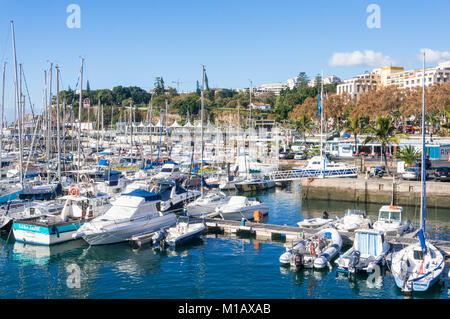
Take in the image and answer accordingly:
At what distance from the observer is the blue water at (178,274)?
2166cm

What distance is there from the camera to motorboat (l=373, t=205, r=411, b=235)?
97.4ft

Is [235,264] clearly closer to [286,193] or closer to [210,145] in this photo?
[286,193]

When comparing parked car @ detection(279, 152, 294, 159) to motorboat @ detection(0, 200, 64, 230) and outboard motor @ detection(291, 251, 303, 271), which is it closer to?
motorboat @ detection(0, 200, 64, 230)

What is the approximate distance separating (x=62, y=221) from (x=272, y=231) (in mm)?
14134

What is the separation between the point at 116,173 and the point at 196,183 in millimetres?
9477

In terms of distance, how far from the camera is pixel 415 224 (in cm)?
3562

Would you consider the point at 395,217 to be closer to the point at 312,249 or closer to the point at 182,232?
the point at 312,249

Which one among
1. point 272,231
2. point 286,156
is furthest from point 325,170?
point 286,156

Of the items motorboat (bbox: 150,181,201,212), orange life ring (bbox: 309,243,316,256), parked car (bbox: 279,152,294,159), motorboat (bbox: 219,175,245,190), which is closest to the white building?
parked car (bbox: 279,152,294,159)

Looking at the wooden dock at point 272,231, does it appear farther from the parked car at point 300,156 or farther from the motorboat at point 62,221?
the parked car at point 300,156

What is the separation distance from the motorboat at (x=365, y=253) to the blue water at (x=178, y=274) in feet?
2.36

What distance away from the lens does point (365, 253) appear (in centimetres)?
2508
